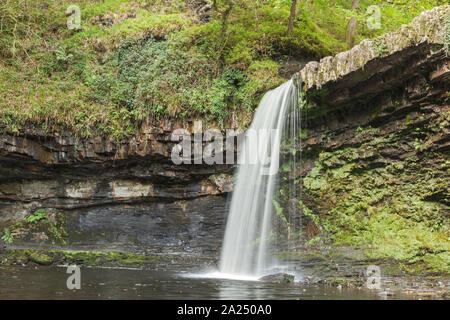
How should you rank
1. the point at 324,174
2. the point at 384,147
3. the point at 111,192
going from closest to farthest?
the point at 384,147 → the point at 324,174 → the point at 111,192

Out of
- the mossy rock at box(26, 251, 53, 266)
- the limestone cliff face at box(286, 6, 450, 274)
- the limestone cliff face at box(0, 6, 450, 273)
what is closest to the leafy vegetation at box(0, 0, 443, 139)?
the limestone cliff face at box(0, 6, 450, 273)

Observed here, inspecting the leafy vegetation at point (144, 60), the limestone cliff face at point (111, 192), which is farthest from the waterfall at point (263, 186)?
the limestone cliff face at point (111, 192)

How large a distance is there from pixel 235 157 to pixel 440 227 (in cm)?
591

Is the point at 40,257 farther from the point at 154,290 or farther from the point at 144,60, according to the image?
the point at 144,60

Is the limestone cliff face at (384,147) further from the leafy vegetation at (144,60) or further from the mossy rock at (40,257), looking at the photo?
the mossy rock at (40,257)

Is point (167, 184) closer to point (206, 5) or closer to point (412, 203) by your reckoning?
point (412, 203)

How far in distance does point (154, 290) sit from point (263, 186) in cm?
519

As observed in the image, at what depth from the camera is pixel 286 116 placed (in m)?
10.5

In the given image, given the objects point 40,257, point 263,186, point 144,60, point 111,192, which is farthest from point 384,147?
point 40,257

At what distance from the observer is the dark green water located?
5.84 m

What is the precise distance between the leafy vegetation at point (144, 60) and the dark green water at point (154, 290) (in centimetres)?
561

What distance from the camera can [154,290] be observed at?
6.58 meters

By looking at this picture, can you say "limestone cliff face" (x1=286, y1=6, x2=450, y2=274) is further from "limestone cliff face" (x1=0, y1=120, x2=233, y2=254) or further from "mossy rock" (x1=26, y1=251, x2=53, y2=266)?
"mossy rock" (x1=26, y1=251, x2=53, y2=266)
